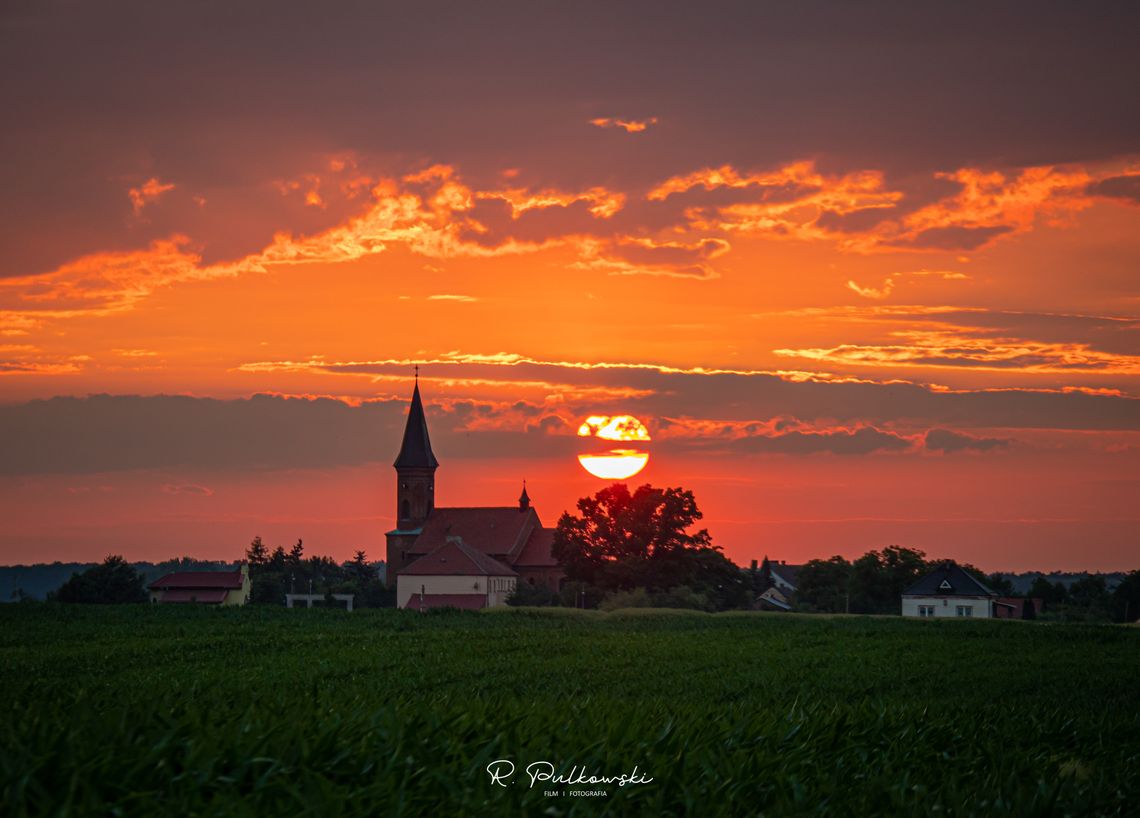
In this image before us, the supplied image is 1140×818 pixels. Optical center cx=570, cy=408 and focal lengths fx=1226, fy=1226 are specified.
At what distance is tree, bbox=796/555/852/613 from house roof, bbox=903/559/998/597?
13.4m

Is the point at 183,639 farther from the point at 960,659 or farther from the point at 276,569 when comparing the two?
the point at 276,569

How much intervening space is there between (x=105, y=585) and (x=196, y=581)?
21431 mm

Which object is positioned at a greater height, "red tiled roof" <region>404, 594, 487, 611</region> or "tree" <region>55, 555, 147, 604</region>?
"tree" <region>55, 555, 147, 604</region>

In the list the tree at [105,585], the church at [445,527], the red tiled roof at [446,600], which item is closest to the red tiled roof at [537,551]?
the church at [445,527]

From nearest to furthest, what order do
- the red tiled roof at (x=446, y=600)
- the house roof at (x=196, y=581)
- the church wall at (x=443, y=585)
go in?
the house roof at (x=196, y=581) < the red tiled roof at (x=446, y=600) < the church wall at (x=443, y=585)

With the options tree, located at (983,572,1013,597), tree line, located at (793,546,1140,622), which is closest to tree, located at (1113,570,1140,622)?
tree line, located at (793,546,1140,622)

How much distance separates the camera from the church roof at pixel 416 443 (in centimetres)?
14400

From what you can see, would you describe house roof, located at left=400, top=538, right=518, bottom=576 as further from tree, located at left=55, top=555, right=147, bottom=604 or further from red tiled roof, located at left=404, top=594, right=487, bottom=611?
tree, located at left=55, top=555, right=147, bottom=604

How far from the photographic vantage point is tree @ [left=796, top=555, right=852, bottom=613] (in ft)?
406

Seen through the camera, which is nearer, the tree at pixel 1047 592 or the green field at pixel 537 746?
the green field at pixel 537 746

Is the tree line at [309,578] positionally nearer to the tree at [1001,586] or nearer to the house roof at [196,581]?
the house roof at [196,581]

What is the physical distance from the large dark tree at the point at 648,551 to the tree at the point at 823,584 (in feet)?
48.4

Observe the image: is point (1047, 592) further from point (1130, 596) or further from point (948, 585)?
point (948, 585)

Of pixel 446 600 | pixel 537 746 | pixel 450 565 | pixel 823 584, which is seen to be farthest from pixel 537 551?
pixel 537 746
